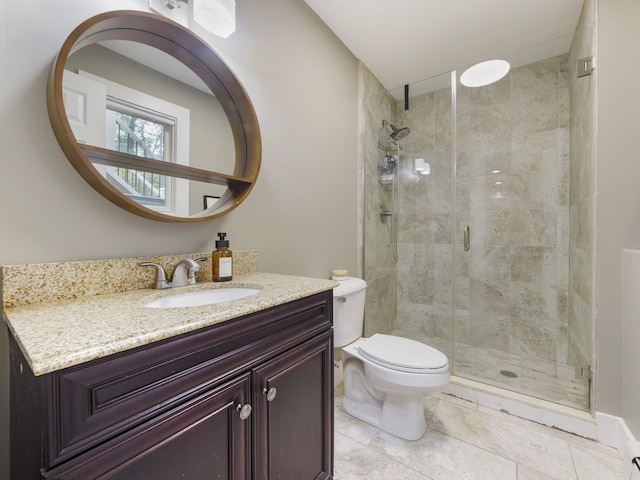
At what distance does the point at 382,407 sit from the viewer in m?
1.56

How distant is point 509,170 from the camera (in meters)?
2.40

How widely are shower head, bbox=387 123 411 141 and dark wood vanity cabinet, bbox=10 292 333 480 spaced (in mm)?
2167

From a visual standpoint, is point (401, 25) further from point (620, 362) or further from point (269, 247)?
point (620, 362)

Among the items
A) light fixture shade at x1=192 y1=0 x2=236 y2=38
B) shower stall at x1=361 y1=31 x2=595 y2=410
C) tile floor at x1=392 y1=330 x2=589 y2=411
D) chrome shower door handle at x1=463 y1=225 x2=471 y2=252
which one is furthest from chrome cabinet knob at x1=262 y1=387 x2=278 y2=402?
chrome shower door handle at x1=463 y1=225 x2=471 y2=252

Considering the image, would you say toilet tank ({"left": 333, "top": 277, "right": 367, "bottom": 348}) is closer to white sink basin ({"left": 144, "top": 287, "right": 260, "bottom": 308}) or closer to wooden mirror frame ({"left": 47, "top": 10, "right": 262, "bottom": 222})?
white sink basin ({"left": 144, "top": 287, "right": 260, "bottom": 308})

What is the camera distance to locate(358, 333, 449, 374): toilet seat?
53.2 inches

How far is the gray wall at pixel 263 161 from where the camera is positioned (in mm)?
756

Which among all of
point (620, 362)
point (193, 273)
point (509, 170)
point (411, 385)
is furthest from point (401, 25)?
point (620, 362)

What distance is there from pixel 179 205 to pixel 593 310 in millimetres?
2108

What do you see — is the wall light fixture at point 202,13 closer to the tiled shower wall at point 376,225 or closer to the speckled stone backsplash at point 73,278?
the speckled stone backsplash at point 73,278

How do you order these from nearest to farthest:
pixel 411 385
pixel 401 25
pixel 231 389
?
pixel 231 389 < pixel 411 385 < pixel 401 25

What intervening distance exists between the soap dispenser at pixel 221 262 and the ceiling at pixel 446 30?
1.62 meters

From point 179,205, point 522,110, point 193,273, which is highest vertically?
point 522,110

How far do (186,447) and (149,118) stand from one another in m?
1.05
